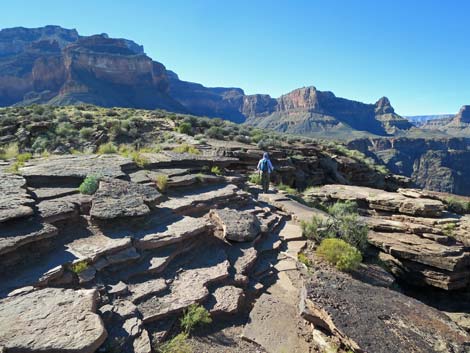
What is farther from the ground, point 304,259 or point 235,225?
point 235,225

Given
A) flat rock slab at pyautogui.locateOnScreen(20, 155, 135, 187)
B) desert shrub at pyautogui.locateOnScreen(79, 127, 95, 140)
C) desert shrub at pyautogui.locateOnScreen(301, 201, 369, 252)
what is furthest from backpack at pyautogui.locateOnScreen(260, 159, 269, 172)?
desert shrub at pyautogui.locateOnScreen(79, 127, 95, 140)

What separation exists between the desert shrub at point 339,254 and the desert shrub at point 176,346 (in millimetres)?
3697

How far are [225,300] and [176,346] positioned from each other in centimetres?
120

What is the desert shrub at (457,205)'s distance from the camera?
13.8m

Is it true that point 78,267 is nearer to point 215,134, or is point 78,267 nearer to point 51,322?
point 51,322

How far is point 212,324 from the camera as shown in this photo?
14.7ft

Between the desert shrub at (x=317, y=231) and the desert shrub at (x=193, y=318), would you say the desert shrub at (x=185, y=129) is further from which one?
the desert shrub at (x=193, y=318)

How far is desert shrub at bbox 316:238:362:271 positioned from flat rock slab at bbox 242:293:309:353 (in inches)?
76.3

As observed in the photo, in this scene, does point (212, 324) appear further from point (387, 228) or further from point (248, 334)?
point (387, 228)

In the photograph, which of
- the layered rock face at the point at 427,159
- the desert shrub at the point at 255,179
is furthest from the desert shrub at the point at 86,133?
the layered rock face at the point at 427,159

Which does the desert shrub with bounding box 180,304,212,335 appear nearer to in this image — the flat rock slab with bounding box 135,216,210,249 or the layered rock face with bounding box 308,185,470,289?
the flat rock slab with bounding box 135,216,210,249

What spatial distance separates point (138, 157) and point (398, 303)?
843cm

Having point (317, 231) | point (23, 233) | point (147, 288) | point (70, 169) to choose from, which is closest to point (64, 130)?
point (70, 169)

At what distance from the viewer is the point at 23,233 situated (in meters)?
4.82
